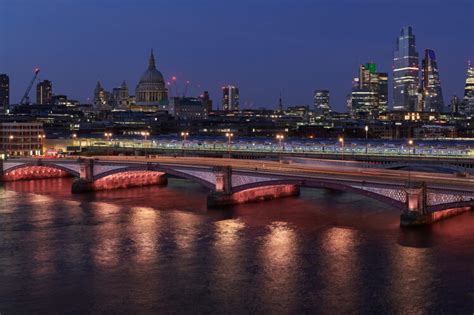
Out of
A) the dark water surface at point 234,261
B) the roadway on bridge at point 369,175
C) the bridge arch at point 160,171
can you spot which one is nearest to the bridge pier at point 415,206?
the dark water surface at point 234,261

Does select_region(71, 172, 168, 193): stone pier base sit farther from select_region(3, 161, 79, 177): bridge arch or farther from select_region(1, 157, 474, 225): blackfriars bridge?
select_region(3, 161, 79, 177): bridge arch

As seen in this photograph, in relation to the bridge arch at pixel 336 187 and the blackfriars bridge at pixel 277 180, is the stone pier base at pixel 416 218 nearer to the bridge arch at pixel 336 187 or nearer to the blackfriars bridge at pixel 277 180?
the blackfriars bridge at pixel 277 180

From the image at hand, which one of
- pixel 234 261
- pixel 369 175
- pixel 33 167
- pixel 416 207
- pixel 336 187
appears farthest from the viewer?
pixel 33 167

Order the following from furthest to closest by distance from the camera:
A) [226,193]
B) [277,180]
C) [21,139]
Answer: [21,139] → [226,193] → [277,180]

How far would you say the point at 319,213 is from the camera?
53.5 m

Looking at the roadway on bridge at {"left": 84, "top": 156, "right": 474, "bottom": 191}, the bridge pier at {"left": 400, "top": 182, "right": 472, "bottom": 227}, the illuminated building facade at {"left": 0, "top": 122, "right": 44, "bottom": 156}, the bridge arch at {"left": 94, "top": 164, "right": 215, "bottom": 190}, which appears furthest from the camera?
the illuminated building facade at {"left": 0, "top": 122, "right": 44, "bottom": 156}

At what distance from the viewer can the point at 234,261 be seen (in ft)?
123

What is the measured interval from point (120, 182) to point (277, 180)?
2803cm

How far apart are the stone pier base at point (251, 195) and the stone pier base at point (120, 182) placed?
795 inches

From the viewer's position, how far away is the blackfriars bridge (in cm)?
4403

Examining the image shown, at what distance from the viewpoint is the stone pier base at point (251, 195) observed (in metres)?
57.1

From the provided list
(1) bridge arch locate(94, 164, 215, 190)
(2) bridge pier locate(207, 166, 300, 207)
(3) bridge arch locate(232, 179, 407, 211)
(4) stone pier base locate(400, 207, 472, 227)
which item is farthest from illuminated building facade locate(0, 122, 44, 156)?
(4) stone pier base locate(400, 207, 472, 227)

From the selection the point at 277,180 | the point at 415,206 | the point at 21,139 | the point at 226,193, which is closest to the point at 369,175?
the point at 277,180

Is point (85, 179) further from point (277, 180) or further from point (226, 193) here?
point (277, 180)
